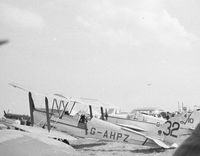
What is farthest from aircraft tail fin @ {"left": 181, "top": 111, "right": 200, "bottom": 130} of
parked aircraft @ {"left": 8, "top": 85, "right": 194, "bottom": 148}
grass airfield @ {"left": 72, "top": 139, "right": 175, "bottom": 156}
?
grass airfield @ {"left": 72, "top": 139, "right": 175, "bottom": 156}

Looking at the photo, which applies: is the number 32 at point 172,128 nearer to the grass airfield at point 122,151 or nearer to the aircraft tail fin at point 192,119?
the grass airfield at point 122,151

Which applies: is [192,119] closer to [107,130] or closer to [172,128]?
[172,128]

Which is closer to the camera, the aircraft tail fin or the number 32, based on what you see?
the number 32

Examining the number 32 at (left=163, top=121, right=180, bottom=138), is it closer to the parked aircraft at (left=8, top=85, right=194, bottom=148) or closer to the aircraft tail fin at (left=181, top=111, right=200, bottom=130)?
the parked aircraft at (left=8, top=85, right=194, bottom=148)

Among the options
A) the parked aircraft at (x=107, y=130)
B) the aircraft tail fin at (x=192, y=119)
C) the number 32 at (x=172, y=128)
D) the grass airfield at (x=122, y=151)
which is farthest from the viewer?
the aircraft tail fin at (x=192, y=119)

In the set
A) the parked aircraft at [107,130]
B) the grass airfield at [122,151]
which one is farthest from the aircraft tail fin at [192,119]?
the grass airfield at [122,151]

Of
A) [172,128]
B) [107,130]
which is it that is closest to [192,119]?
[172,128]

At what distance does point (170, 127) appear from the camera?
10.8 m

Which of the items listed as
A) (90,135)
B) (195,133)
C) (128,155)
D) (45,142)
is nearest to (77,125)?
(90,135)

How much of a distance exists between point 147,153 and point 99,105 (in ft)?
18.8

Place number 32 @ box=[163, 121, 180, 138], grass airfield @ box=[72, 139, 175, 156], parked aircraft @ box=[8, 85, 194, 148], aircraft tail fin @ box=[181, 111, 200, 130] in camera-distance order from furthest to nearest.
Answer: aircraft tail fin @ box=[181, 111, 200, 130] → number 32 @ box=[163, 121, 180, 138] → parked aircraft @ box=[8, 85, 194, 148] → grass airfield @ box=[72, 139, 175, 156]

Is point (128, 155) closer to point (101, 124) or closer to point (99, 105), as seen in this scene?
point (101, 124)

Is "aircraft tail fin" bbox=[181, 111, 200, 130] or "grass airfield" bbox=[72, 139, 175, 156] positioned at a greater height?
"aircraft tail fin" bbox=[181, 111, 200, 130]

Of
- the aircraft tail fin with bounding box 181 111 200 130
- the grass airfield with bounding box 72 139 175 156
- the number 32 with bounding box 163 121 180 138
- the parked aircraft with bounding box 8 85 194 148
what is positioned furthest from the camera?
the aircraft tail fin with bounding box 181 111 200 130
